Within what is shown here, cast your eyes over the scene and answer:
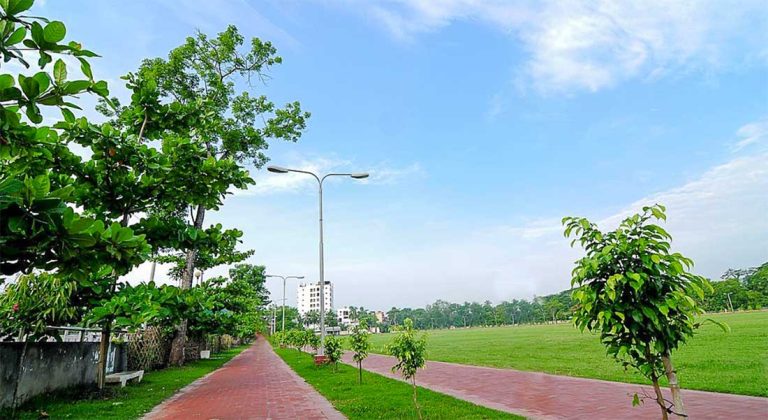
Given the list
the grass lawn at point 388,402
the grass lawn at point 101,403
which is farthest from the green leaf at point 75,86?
the grass lawn at point 101,403

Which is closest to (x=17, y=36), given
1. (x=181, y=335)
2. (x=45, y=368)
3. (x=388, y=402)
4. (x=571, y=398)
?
(x=388, y=402)

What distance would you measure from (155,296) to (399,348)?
398cm

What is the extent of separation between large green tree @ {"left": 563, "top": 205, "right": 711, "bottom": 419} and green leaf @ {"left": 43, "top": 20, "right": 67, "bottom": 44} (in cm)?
355

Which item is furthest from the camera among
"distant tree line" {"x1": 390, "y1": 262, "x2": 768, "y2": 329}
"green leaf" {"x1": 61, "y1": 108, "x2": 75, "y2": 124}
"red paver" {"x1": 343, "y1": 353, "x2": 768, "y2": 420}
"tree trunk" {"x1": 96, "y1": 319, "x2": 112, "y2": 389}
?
"distant tree line" {"x1": 390, "y1": 262, "x2": 768, "y2": 329}

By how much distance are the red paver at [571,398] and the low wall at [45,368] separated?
25.5ft

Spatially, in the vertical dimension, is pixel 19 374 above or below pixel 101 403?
above

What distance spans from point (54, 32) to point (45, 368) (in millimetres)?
9564

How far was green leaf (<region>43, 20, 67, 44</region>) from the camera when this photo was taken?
1553mm

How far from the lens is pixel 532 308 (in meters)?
117

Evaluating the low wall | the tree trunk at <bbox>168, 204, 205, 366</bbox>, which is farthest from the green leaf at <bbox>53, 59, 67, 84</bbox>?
the tree trunk at <bbox>168, 204, 205, 366</bbox>

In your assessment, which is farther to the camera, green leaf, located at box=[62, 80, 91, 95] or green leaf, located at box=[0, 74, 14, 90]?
green leaf, located at box=[62, 80, 91, 95]

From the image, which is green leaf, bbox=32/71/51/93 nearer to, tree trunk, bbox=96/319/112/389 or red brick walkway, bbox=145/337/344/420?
red brick walkway, bbox=145/337/344/420

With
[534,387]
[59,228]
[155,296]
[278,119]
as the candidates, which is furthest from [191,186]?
[278,119]

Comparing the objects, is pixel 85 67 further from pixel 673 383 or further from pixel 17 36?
A: pixel 673 383
